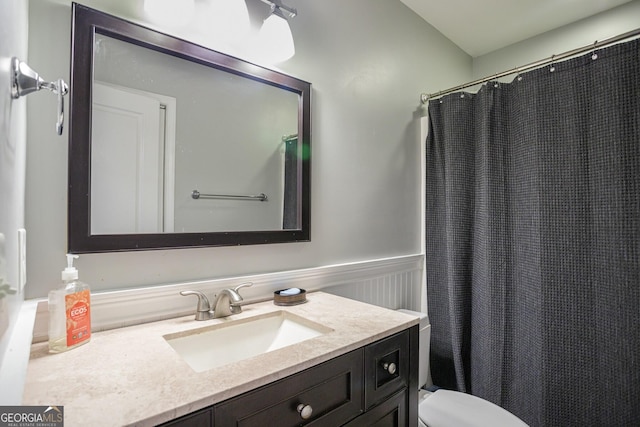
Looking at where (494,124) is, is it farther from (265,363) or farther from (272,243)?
(265,363)

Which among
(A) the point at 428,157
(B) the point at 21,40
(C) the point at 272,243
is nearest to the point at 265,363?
(C) the point at 272,243

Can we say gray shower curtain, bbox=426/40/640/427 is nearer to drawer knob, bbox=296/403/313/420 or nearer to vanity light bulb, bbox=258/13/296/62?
vanity light bulb, bbox=258/13/296/62

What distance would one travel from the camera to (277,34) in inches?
51.5

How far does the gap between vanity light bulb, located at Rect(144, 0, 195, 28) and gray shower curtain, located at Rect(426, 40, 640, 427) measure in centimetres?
146

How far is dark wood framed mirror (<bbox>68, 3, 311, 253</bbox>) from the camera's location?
914 mm

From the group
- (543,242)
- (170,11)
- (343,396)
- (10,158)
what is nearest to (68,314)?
(10,158)

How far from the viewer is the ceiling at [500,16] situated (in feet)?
6.29

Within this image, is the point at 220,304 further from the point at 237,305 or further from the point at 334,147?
the point at 334,147

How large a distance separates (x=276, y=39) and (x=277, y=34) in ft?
0.06

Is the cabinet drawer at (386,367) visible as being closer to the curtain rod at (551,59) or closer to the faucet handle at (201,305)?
the faucet handle at (201,305)

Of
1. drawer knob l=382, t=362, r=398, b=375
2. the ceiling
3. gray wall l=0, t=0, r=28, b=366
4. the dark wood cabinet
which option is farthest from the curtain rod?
gray wall l=0, t=0, r=28, b=366

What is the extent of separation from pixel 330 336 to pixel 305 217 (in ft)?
2.03

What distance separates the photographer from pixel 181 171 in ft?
3.60

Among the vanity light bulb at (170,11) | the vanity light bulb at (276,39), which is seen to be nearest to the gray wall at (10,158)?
the vanity light bulb at (170,11)
